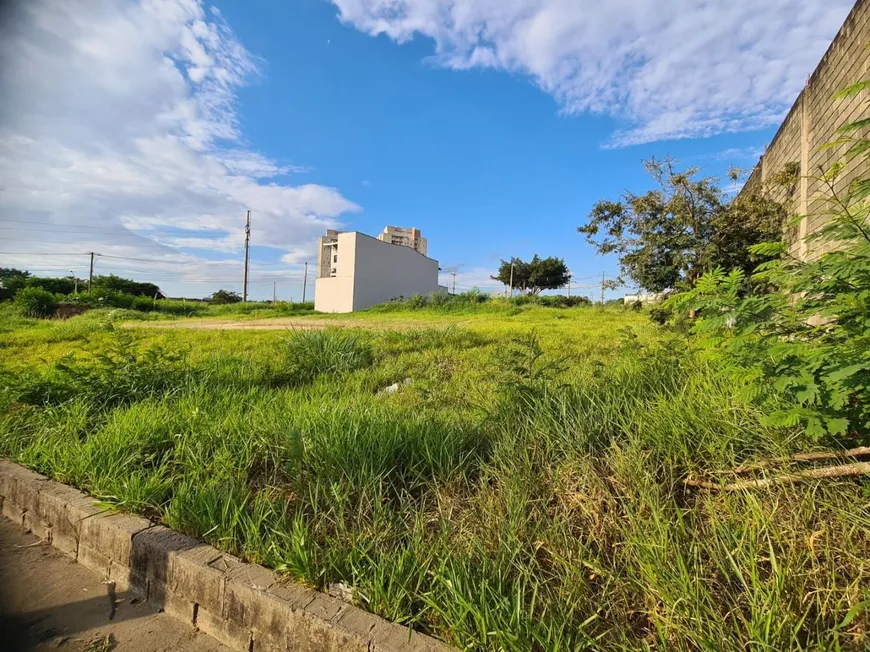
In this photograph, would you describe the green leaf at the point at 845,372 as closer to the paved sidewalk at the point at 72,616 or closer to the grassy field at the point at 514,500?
the grassy field at the point at 514,500

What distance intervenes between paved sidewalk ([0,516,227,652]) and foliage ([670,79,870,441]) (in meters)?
2.23

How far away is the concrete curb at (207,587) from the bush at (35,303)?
18287 millimetres

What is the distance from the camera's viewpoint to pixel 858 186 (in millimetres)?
1509

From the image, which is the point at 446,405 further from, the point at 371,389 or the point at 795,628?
the point at 795,628

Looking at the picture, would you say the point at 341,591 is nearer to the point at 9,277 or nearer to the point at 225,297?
the point at 9,277

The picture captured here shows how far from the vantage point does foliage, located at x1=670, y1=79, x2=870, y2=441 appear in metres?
1.41

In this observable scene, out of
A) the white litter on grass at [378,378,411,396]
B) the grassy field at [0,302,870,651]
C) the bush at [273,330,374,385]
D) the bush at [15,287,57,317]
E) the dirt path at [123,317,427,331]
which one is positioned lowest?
the grassy field at [0,302,870,651]

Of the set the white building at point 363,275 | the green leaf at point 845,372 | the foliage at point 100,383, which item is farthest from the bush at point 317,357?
the white building at point 363,275

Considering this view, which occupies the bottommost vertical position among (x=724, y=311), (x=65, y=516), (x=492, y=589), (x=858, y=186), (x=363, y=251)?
(x=65, y=516)

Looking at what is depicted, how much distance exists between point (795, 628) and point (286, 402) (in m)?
2.86

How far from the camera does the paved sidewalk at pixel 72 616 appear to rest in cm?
150

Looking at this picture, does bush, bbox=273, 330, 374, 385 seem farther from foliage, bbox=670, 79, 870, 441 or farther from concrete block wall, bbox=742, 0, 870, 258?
concrete block wall, bbox=742, 0, 870, 258

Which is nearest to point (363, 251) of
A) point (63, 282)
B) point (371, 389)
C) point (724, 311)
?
point (63, 282)

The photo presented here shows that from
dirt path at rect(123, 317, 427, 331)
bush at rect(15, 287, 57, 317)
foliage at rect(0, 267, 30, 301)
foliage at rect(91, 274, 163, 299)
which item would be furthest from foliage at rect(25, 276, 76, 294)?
foliage at rect(0, 267, 30, 301)
